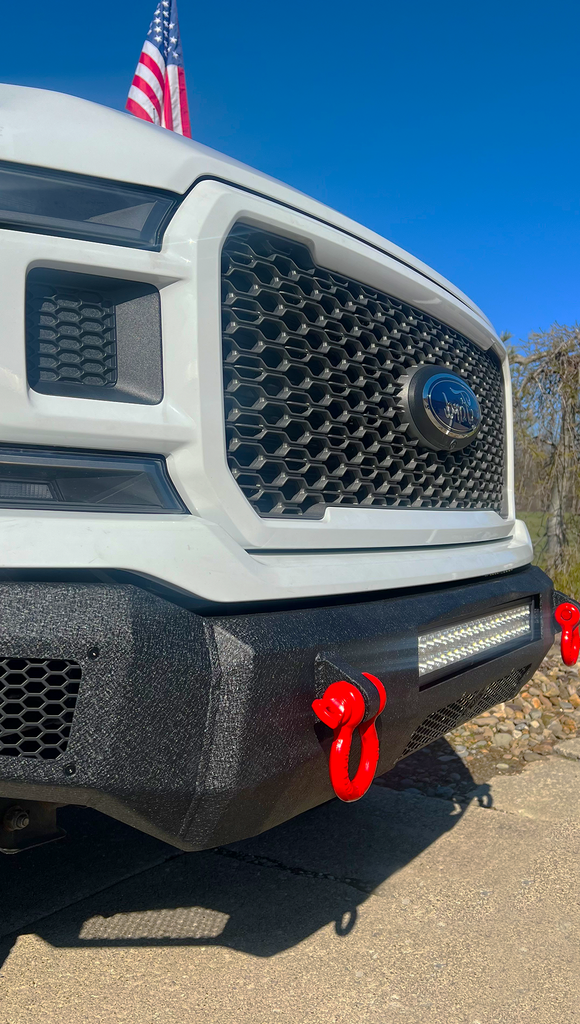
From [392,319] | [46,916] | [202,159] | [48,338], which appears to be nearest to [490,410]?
[392,319]

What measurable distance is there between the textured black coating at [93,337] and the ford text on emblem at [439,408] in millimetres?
836

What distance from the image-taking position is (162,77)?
220 inches

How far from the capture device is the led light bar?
189cm

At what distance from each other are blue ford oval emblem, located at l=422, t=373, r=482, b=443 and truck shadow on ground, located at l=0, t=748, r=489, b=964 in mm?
1318

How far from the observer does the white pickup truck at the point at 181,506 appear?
4.26 feet

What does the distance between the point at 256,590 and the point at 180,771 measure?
1.10 feet

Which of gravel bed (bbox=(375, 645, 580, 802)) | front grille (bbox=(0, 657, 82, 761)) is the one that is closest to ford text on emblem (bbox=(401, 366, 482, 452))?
front grille (bbox=(0, 657, 82, 761))

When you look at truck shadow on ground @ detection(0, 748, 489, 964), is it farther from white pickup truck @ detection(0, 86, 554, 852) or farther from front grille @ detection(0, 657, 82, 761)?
front grille @ detection(0, 657, 82, 761)

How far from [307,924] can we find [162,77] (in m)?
5.45

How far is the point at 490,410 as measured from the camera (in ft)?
8.88

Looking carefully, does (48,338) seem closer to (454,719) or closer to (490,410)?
(454,719)

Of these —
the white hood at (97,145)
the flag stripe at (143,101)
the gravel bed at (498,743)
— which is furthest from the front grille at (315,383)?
the flag stripe at (143,101)

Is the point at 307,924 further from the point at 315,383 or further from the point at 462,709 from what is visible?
the point at 315,383

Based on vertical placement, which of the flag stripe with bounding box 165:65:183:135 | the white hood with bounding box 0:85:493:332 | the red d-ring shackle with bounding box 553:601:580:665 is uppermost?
the flag stripe with bounding box 165:65:183:135
